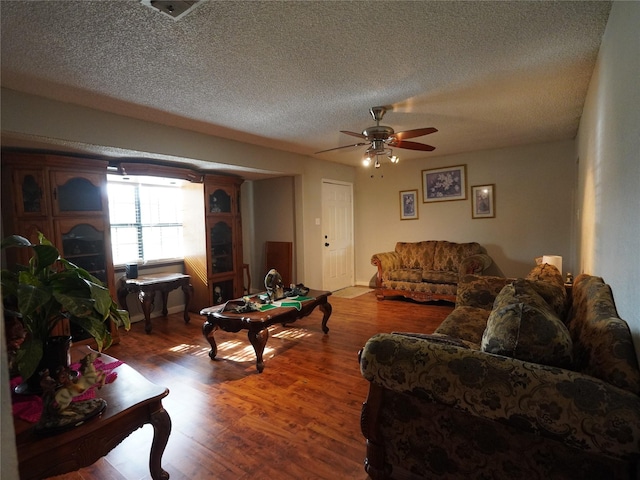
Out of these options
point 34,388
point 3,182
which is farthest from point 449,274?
point 3,182

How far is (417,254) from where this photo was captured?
18.1 ft

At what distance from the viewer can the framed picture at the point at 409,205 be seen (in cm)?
Answer: 590

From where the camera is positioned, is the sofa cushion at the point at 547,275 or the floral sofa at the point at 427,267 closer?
the sofa cushion at the point at 547,275

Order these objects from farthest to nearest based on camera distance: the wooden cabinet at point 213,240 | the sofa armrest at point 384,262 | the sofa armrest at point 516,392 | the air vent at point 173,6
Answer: the sofa armrest at point 384,262
the wooden cabinet at point 213,240
the air vent at point 173,6
the sofa armrest at point 516,392

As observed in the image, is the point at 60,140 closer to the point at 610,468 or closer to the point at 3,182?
the point at 3,182

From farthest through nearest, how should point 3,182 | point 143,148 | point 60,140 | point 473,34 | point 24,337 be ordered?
1. point 143,148
2. point 3,182
3. point 60,140
4. point 473,34
5. point 24,337

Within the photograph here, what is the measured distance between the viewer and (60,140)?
9.29 ft

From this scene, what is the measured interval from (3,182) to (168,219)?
205cm

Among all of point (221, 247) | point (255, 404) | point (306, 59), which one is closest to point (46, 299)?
point (255, 404)

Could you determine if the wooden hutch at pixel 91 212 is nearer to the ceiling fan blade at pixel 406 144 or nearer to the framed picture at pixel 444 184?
the ceiling fan blade at pixel 406 144

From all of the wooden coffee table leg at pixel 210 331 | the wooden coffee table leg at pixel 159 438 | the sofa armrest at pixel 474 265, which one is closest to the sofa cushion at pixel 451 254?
the sofa armrest at pixel 474 265

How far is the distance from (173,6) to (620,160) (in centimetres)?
234

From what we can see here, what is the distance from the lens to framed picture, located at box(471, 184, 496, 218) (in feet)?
17.1

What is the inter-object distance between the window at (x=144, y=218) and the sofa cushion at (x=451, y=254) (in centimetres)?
407
